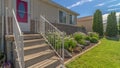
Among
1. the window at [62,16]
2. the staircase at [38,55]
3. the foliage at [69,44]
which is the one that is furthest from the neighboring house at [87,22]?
the staircase at [38,55]

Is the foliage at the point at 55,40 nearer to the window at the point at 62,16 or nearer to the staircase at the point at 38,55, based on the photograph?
the staircase at the point at 38,55

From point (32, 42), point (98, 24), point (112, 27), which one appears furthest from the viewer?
point (112, 27)

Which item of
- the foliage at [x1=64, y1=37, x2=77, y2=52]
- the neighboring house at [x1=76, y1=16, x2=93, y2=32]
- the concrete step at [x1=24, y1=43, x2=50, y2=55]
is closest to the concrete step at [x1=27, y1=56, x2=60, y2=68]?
the concrete step at [x1=24, y1=43, x2=50, y2=55]

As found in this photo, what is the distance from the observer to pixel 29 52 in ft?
20.4

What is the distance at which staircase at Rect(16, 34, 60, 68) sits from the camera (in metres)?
5.73

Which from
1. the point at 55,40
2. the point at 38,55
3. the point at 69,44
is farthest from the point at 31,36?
the point at 69,44

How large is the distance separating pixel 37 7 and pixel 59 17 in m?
Result: 4.36

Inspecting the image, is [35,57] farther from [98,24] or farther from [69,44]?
[98,24]

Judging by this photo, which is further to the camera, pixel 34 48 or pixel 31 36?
pixel 31 36

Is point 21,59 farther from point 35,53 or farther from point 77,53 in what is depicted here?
point 77,53

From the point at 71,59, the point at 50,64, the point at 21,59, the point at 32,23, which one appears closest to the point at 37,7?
the point at 32,23

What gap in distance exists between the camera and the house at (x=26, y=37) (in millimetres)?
5559

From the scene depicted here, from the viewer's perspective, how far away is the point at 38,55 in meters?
6.29

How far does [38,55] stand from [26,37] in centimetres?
139
